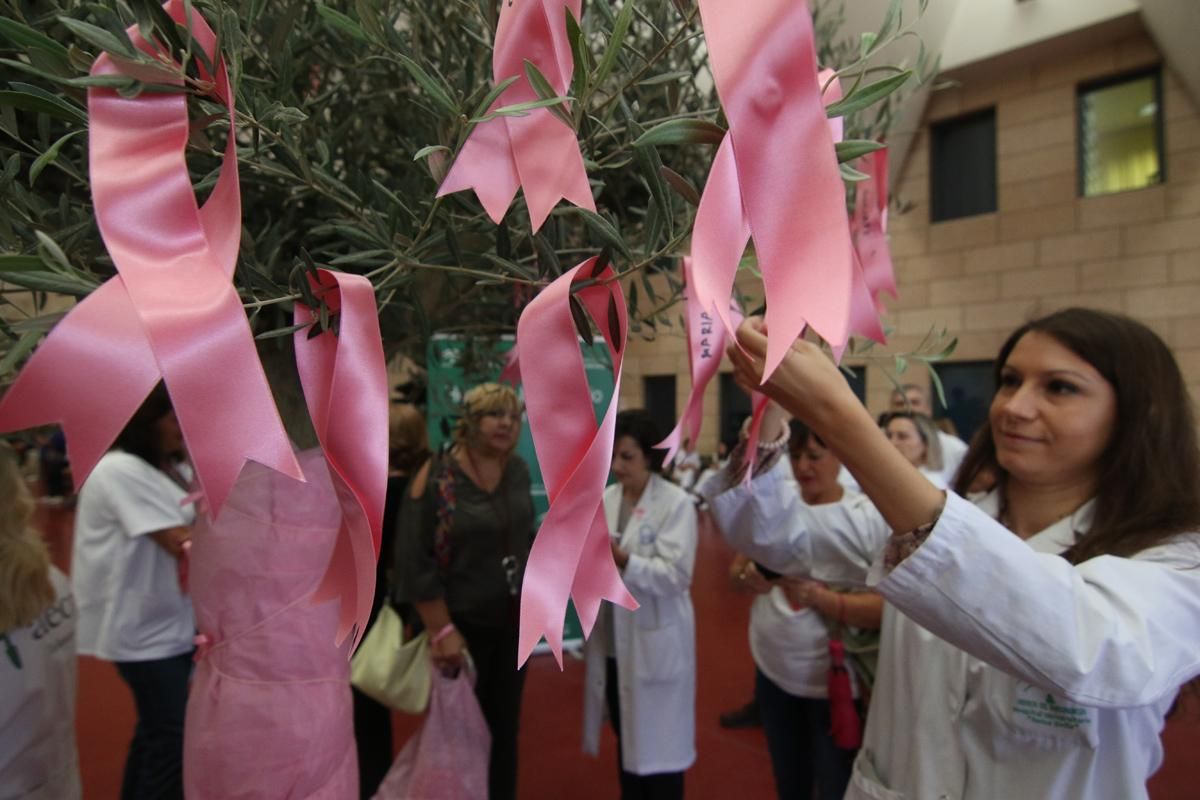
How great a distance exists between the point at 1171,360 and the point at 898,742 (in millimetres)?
783

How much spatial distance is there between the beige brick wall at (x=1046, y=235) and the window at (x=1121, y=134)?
5.6 inches

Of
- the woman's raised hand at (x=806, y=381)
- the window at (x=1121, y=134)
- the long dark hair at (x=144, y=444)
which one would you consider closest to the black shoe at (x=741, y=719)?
the long dark hair at (x=144, y=444)

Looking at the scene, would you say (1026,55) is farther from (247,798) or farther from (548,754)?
(247,798)

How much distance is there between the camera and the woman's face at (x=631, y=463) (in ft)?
9.02

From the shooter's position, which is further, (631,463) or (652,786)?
(631,463)

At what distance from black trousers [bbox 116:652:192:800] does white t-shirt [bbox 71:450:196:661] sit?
62 mm

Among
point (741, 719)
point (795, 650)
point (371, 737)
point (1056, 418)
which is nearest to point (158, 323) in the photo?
point (1056, 418)

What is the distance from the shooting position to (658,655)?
2512 millimetres

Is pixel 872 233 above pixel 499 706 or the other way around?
above

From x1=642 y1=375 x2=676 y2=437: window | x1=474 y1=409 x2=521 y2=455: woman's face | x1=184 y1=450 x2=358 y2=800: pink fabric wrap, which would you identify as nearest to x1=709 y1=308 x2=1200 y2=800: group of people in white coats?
x1=184 y1=450 x2=358 y2=800: pink fabric wrap

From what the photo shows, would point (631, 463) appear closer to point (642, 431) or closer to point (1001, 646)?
point (642, 431)

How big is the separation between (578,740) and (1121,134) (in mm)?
7460

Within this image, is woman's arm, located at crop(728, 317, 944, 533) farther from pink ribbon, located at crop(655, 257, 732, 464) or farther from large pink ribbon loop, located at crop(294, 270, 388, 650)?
large pink ribbon loop, located at crop(294, 270, 388, 650)

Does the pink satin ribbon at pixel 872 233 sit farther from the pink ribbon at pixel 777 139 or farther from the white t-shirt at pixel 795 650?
the white t-shirt at pixel 795 650
